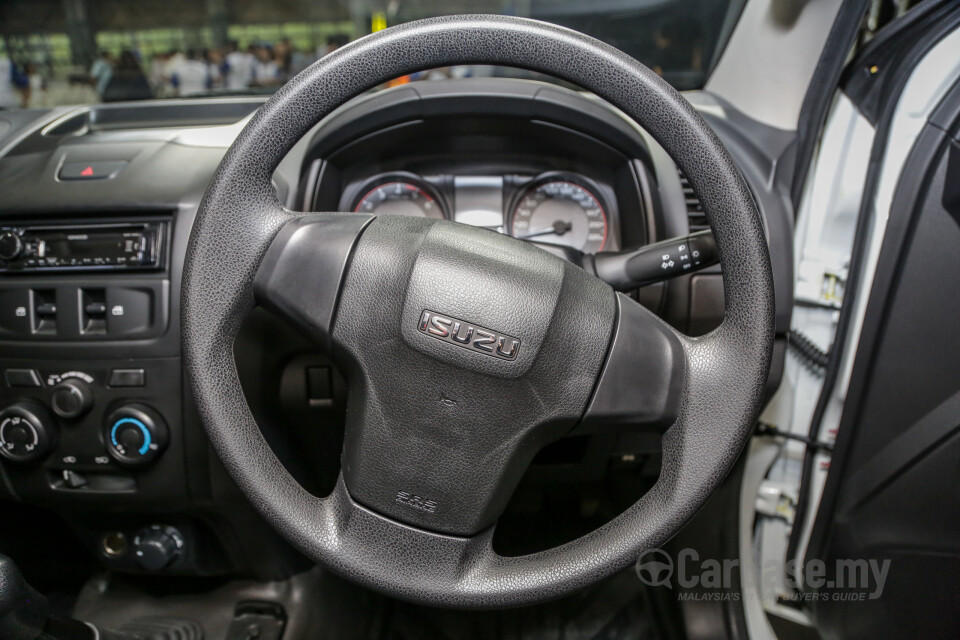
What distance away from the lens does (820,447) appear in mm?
1115

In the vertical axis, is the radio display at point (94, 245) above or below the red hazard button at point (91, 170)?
below

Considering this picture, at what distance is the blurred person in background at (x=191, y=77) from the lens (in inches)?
53.5

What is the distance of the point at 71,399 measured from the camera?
906 millimetres

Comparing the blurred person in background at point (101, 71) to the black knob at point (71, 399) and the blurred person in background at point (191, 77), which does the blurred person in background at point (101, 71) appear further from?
the black knob at point (71, 399)

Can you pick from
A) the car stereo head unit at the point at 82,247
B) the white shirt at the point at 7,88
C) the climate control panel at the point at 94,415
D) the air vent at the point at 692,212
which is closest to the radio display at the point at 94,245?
the car stereo head unit at the point at 82,247

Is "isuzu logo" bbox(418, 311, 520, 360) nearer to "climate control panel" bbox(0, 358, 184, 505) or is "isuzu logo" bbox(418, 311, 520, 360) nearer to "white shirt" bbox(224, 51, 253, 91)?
"climate control panel" bbox(0, 358, 184, 505)

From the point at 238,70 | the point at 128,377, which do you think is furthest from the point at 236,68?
the point at 128,377

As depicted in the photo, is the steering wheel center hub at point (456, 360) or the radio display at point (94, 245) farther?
the radio display at point (94, 245)

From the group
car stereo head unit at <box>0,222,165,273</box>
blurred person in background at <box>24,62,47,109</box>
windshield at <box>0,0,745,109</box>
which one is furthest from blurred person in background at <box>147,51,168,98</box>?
car stereo head unit at <box>0,222,165,273</box>

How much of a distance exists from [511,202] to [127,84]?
3.01 feet

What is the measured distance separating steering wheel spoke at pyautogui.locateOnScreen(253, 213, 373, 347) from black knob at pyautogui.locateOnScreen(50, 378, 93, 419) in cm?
43

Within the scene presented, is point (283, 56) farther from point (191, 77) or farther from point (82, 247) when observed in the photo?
point (82, 247)

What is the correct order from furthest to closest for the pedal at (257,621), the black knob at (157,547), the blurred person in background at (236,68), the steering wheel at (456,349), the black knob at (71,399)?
the blurred person in background at (236,68)
the pedal at (257,621)
the black knob at (157,547)
the black knob at (71,399)
the steering wheel at (456,349)

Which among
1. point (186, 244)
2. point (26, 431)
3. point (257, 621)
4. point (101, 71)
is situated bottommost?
point (257, 621)
